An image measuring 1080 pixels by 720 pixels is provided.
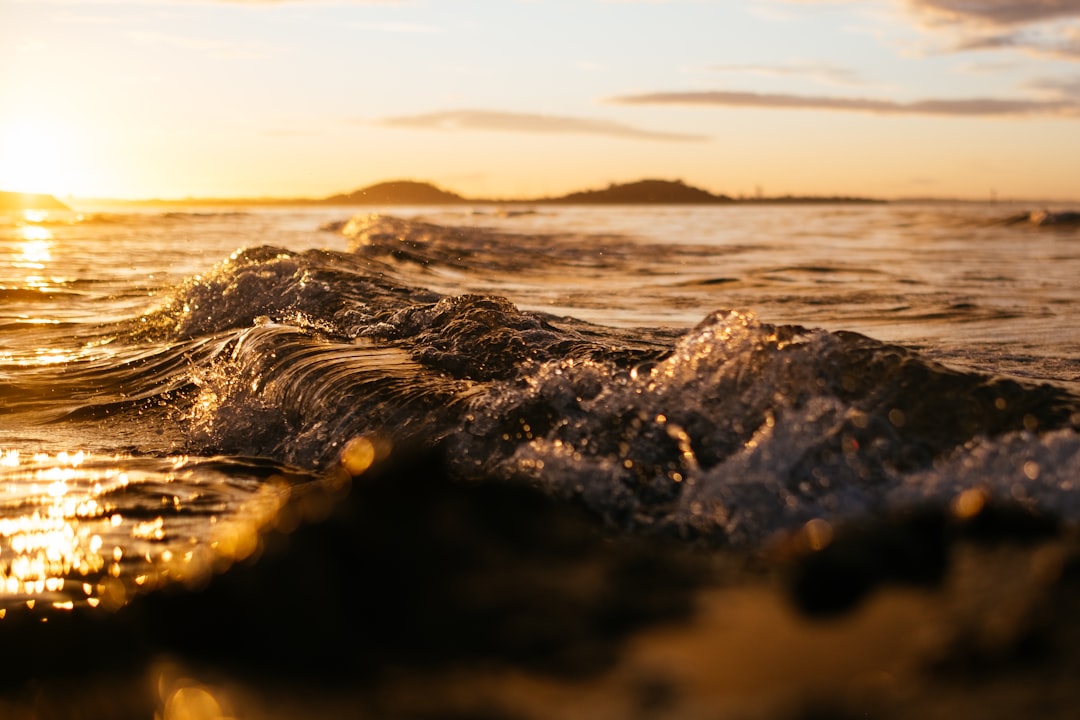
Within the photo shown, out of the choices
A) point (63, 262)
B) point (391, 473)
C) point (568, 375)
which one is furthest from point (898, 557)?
point (63, 262)

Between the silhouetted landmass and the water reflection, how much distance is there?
8792cm

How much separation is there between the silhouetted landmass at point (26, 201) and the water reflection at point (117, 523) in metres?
87.9

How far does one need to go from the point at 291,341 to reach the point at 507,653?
4.46 m

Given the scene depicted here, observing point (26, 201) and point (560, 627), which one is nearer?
point (560, 627)

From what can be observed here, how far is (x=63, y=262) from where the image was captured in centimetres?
1950

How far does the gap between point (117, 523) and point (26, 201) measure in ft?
332

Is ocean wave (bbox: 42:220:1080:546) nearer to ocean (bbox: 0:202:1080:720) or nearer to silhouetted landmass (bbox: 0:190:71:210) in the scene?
ocean (bbox: 0:202:1080:720)

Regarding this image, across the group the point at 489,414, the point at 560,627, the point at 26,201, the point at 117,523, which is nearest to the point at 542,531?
the point at 560,627

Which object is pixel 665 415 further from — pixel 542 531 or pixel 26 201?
pixel 26 201

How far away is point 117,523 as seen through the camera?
3.69m

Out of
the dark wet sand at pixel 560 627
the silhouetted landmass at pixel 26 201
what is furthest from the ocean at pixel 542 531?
the silhouetted landmass at pixel 26 201

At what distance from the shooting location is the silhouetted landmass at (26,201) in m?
84.9

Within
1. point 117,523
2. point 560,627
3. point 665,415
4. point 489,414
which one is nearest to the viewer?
point 560,627

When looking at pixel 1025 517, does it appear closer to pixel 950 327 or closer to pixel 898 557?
pixel 898 557
